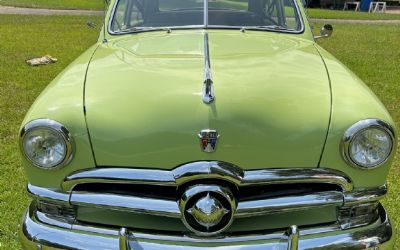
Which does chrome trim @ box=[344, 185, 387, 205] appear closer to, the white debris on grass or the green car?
the green car

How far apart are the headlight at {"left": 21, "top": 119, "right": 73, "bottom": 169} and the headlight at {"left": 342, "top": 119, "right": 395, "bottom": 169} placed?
1195 mm

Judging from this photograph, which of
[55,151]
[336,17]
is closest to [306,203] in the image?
[55,151]

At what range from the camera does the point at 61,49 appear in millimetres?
10344

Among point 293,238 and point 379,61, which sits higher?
point 293,238

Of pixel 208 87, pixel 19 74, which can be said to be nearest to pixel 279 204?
pixel 208 87

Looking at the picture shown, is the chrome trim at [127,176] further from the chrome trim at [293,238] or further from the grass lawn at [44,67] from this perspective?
the grass lawn at [44,67]

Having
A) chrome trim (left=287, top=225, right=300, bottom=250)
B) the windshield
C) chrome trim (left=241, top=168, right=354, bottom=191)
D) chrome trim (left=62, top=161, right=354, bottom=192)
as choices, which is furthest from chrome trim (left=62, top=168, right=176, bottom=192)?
the windshield

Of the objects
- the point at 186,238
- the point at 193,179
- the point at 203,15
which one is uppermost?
the point at 203,15

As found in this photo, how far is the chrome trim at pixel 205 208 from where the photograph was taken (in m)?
2.12

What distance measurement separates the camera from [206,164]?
2.13m

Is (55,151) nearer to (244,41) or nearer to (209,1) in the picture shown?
(244,41)

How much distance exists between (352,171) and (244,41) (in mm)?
1204

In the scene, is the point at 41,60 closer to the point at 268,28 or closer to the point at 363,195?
the point at 268,28

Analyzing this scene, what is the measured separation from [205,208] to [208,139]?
285 mm
